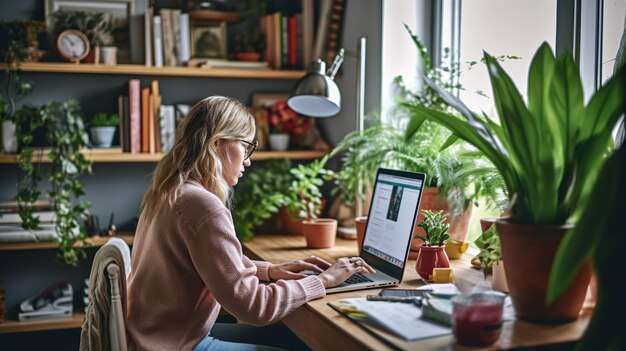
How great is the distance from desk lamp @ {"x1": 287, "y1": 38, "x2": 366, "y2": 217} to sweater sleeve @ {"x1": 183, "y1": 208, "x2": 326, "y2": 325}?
856mm

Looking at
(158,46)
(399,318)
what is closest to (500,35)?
(399,318)

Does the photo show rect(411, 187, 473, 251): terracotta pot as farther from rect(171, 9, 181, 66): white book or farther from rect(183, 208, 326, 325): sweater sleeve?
rect(171, 9, 181, 66): white book

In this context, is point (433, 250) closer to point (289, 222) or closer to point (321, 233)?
point (321, 233)

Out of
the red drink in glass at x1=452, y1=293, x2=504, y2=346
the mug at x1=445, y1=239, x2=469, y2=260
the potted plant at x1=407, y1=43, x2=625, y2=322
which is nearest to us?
the red drink in glass at x1=452, y1=293, x2=504, y2=346

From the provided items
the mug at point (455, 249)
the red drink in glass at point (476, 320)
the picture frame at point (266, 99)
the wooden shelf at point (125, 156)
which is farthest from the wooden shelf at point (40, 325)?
the red drink in glass at point (476, 320)

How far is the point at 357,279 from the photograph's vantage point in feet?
6.42

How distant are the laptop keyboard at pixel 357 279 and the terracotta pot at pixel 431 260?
0.17m

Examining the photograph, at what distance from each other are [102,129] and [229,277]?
5.22 feet

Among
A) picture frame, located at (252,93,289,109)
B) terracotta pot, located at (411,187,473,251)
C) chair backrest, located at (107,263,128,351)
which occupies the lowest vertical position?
chair backrest, located at (107,263,128,351)

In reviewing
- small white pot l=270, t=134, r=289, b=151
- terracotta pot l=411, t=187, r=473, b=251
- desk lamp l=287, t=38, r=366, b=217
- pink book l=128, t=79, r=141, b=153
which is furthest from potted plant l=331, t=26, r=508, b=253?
pink book l=128, t=79, r=141, b=153

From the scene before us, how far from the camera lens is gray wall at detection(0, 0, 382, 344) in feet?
10.1

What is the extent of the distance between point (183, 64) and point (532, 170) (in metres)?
2.07

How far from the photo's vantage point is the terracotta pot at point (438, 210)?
231 cm

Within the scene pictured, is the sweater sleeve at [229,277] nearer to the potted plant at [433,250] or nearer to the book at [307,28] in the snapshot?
the potted plant at [433,250]
